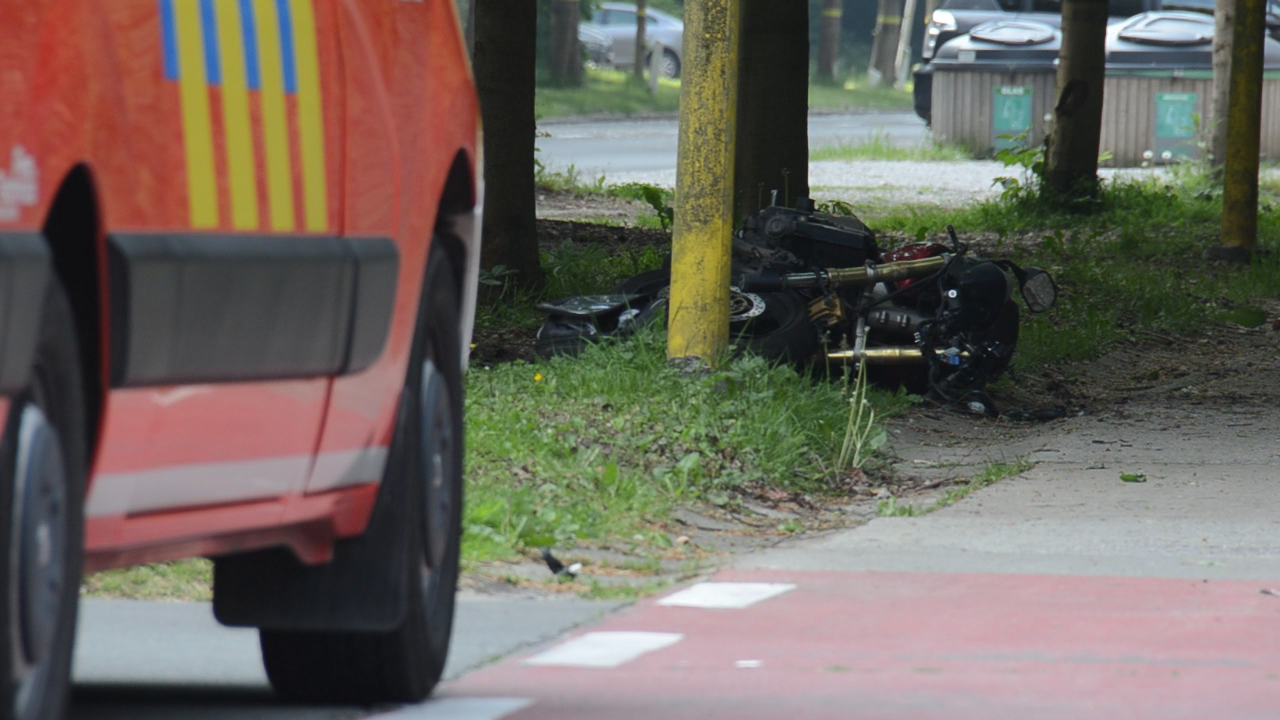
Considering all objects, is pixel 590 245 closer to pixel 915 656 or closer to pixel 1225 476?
pixel 1225 476

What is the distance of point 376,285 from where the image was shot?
4.40 metres

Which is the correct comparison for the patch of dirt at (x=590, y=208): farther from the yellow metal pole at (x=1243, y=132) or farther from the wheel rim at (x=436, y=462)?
the wheel rim at (x=436, y=462)

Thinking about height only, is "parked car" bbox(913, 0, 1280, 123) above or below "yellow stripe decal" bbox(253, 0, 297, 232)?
below

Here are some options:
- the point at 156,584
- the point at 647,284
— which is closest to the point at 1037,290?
the point at 647,284

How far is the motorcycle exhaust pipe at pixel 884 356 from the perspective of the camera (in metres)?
10.9

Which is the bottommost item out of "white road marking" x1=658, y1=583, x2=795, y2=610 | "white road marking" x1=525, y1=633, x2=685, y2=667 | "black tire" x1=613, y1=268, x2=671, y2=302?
"white road marking" x1=658, y1=583, x2=795, y2=610

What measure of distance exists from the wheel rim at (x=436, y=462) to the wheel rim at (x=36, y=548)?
4.58 feet

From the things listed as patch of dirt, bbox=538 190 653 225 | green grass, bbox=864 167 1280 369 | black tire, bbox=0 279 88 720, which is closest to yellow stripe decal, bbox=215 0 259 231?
black tire, bbox=0 279 88 720

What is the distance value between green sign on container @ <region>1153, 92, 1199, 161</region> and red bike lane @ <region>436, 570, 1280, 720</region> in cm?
2180

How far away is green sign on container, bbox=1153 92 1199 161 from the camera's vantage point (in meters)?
27.9

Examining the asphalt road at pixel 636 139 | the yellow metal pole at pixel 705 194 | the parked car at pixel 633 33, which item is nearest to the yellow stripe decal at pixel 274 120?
the yellow metal pole at pixel 705 194

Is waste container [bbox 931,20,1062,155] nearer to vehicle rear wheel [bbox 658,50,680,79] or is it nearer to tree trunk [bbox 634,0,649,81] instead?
tree trunk [bbox 634,0,649,81]

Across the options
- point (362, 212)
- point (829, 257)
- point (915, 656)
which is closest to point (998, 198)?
point (829, 257)

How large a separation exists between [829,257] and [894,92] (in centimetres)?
4624
